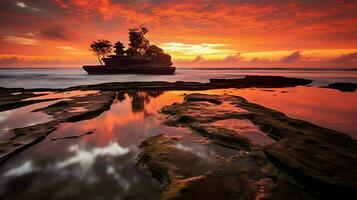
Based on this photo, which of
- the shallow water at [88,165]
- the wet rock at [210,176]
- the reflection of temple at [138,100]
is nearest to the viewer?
the wet rock at [210,176]

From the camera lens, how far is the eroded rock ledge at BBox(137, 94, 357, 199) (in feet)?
15.8

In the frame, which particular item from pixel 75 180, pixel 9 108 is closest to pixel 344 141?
pixel 75 180

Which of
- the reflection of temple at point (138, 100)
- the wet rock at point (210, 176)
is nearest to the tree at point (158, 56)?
the reflection of temple at point (138, 100)

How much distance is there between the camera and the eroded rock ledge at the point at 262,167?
A: 4.82 metres

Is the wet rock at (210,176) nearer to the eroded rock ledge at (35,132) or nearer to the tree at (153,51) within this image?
the eroded rock ledge at (35,132)

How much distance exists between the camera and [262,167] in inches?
242

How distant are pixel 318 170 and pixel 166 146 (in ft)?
15.4

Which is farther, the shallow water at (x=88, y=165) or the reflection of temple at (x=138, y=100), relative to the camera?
the reflection of temple at (x=138, y=100)

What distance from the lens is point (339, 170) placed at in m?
5.53

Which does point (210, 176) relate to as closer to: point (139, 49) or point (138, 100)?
point (138, 100)

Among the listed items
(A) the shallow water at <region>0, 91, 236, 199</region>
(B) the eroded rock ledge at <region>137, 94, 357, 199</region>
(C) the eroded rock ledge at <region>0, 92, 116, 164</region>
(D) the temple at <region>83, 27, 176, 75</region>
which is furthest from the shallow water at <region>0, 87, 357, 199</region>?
(D) the temple at <region>83, 27, 176, 75</region>

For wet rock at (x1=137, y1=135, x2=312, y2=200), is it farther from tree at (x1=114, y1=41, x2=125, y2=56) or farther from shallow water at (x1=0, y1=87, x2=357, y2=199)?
tree at (x1=114, y1=41, x2=125, y2=56)

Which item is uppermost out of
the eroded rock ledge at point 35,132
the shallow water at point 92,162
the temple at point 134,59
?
the temple at point 134,59

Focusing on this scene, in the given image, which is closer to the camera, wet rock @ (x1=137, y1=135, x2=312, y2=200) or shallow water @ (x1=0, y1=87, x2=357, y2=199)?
wet rock @ (x1=137, y1=135, x2=312, y2=200)
